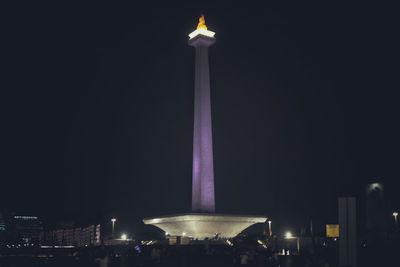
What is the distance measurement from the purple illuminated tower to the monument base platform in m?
2.50

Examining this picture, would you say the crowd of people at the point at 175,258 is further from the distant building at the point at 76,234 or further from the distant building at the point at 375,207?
the distant building at the point at 76,234

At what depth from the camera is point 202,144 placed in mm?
56125

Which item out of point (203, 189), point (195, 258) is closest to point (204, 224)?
point (203, 189)

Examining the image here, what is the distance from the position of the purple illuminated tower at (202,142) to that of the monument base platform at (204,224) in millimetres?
2504

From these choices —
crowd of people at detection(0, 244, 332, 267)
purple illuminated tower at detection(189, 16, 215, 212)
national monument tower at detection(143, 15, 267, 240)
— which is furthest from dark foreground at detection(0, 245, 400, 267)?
purple illuminated tower at detection(189, 16, 215, 212)

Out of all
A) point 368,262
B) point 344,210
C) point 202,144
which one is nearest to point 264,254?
point 368,262

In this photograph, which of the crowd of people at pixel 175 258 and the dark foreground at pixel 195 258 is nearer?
the dark foreground at pixel 195 258

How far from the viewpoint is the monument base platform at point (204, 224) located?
2004 inches

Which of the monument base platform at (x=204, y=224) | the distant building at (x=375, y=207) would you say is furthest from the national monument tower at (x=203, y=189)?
the distant building at (x=375, y=207)

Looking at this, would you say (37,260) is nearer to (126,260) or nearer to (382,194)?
(126,260)

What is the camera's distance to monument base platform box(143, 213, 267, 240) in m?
50.9

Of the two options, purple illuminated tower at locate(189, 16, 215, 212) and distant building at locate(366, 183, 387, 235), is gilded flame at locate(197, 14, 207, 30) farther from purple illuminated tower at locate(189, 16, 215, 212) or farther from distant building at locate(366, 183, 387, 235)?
distant building at locate(366, 183, 387, 235)

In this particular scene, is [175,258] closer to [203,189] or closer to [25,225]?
[203,189]

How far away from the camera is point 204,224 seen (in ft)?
169
